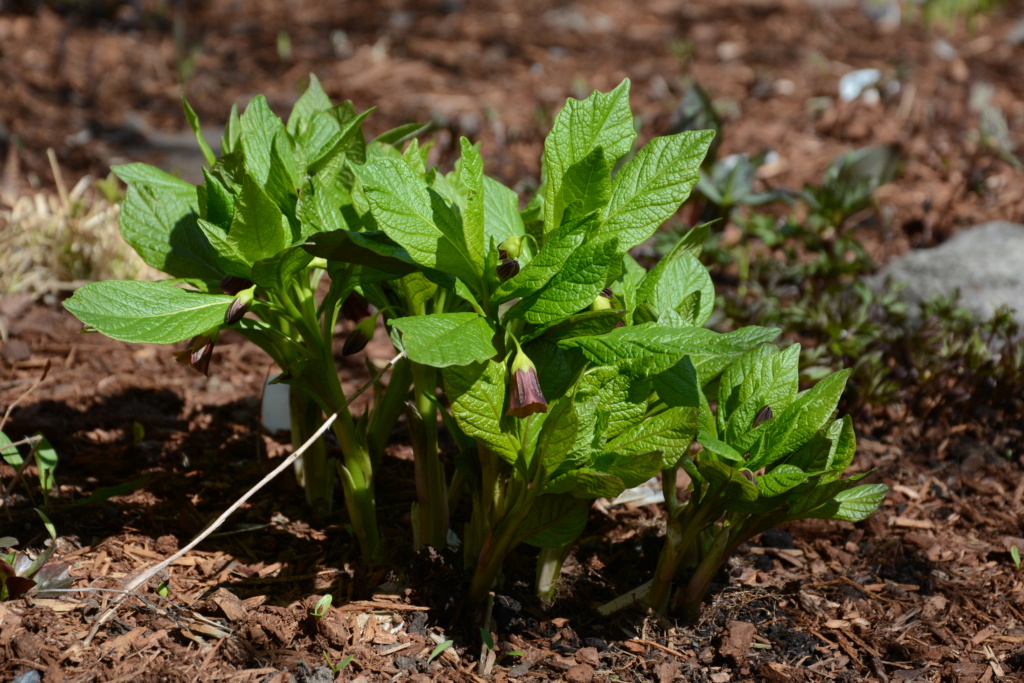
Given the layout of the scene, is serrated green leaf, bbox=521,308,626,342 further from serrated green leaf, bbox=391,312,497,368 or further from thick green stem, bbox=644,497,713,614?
thick green stem, bbox=644,497,713,614

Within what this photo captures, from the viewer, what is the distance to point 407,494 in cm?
231

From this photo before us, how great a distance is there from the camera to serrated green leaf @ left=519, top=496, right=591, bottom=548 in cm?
173

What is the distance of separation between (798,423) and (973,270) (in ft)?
7.39

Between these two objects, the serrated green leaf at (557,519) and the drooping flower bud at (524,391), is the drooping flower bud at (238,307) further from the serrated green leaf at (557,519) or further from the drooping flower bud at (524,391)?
the serrated green leaf at (557,519)

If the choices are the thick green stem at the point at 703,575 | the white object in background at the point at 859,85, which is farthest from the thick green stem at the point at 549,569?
the white object in background at the point at 859,85

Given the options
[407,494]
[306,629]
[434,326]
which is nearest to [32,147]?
[407,494]

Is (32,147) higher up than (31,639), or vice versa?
(32,147)

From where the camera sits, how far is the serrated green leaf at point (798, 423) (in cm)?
171

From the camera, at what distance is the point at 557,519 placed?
174 centimetres

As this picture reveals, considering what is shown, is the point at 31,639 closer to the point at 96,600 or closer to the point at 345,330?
the point at 96,600

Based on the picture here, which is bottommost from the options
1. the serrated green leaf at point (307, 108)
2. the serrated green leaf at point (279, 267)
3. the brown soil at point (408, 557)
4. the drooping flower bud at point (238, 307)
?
the brown soil at point (408, 557)

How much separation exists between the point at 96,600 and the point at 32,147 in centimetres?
331

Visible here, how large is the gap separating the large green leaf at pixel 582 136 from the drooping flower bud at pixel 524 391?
0.29 m

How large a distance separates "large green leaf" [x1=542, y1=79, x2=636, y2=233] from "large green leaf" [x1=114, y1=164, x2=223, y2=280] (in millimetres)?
703
